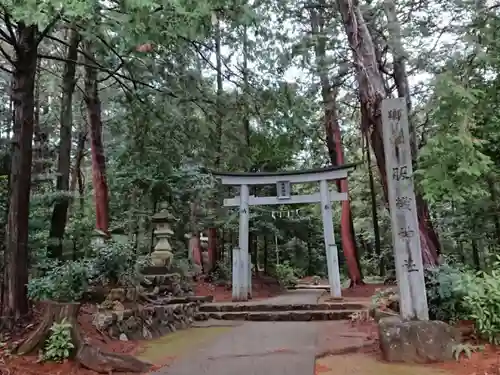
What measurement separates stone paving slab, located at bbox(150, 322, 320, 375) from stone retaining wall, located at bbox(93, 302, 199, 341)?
1087 mm

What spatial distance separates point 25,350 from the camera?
14.5ft

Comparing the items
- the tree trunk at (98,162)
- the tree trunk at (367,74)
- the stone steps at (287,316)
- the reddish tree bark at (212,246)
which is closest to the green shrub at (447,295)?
the tree trunk at (367,74)

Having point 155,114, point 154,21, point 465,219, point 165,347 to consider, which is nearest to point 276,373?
point 165,347

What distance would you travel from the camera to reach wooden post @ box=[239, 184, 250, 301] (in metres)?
10.6

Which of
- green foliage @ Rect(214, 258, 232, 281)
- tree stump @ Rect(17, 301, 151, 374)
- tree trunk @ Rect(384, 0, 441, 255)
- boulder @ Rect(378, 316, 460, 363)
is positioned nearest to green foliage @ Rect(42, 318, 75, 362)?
tree stump @ Rect(17, 301, 151, 374)

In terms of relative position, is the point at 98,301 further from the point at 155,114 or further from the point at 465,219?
the point at 465,219

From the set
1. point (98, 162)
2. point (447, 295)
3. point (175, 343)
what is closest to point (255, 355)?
point (175, 343)

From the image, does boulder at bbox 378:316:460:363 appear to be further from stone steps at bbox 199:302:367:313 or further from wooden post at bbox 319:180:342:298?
wooden post at bbox 319:180:342:298

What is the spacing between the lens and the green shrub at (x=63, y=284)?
237 inches

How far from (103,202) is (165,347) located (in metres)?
5.44

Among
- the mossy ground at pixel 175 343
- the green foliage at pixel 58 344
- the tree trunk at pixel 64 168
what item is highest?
the tree trunk at pixel 64 168

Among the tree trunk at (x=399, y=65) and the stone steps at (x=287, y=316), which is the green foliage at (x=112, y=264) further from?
the tree trunk at (x=399, y=65)

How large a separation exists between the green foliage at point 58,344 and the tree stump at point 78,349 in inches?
2.1

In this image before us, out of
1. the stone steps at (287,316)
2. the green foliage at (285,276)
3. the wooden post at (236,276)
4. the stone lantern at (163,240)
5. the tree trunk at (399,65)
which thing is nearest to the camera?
the tree trunk at (399,65)
